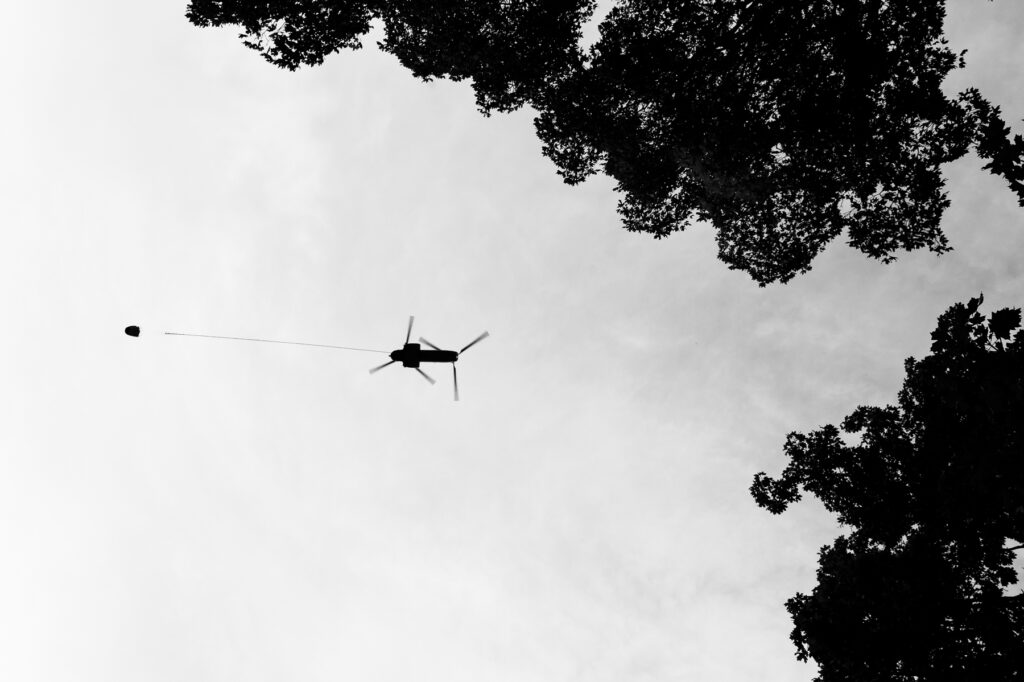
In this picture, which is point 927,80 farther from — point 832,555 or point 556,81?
point 832,555

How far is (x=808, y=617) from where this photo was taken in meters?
13.3

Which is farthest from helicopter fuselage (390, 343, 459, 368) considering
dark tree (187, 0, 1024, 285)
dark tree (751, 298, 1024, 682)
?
dark tree (751, 298, 1024, 682)

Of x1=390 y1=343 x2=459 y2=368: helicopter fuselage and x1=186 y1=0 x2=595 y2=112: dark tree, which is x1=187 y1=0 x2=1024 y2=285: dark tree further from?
x1=390 y1=343 x2=459 y2=368: helicopter fuselage

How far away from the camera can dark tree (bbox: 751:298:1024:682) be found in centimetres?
973

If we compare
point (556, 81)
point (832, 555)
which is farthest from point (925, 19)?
point (832, 555)

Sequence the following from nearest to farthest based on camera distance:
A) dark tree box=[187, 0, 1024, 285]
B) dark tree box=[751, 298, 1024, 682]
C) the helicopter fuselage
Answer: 1. dark tree box=[751, 298, 1024, 682]
2. dark tree box=[187, 0, 1024, 285]
3. the helicopter fuselage

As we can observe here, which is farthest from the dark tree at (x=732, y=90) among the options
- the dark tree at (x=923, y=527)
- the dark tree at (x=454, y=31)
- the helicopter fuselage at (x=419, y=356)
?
the helicopter fuselage at (x=419, y=356)

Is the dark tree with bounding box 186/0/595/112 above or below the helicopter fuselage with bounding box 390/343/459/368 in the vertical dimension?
above

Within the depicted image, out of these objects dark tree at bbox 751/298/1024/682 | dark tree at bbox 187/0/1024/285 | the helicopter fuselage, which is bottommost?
dark tree at bbox 751/298/1024/682

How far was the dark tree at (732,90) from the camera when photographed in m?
12.5

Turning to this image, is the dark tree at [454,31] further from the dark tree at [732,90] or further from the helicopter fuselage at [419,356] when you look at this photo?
the helicopter fuselage at [419,356]

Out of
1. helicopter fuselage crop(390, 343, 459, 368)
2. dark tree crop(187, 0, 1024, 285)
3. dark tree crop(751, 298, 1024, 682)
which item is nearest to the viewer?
dark tree crop(751, 298, 1024, 682)

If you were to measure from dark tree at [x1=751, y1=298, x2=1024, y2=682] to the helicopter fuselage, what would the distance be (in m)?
10.2

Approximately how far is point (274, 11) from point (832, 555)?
2070 cm
